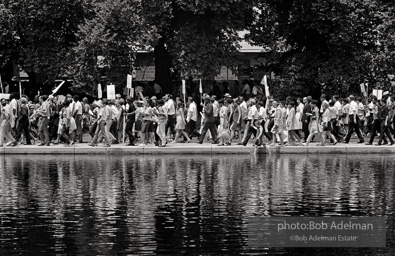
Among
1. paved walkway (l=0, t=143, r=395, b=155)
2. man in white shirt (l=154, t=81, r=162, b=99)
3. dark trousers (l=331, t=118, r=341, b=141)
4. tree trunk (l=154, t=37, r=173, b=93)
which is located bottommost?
paved walkway (l=0, t=143, r=395, b=155)

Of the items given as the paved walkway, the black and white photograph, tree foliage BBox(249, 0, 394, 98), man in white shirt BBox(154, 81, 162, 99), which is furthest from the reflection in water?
man in white shirt BBox(154, 81, 162, 99)

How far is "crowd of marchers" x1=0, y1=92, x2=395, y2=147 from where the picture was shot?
3347 cm

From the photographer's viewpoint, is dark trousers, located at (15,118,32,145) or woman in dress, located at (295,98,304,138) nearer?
dark trousers, located at (15,118,32,145)

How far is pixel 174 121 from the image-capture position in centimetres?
3631

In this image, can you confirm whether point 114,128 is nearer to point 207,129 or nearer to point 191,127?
point 207,129

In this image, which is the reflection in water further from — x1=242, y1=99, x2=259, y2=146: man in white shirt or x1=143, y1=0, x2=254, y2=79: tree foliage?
x1=143, y1=0, x2=254, y2=79: tree foliage

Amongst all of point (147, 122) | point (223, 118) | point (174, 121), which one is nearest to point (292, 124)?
point (223, 118)

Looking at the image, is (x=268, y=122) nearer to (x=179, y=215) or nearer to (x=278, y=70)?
(x=278, y=70)

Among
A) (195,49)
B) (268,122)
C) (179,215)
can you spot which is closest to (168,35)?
(195,49)

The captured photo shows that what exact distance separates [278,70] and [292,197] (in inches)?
1044

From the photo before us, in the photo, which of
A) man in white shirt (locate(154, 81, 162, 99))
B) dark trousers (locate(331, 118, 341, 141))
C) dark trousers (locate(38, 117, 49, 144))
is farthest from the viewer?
man in white shirt (locate(154, 81, 162, 99))

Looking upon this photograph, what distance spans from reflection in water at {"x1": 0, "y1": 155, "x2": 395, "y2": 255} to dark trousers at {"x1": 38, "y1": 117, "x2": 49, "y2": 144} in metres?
4.31

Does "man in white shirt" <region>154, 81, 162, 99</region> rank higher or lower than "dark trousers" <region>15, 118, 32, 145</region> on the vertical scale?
higher

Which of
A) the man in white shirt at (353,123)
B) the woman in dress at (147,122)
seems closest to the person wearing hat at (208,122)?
the woman in dress at (147,122)
